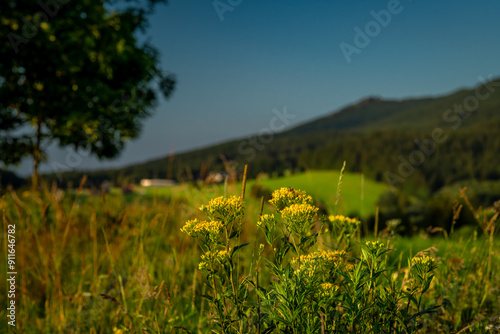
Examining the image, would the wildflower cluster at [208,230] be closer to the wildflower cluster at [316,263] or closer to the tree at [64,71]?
the wildflower cluster at [316,263]

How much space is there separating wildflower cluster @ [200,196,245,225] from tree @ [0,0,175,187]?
1455cm

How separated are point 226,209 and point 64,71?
16488mm

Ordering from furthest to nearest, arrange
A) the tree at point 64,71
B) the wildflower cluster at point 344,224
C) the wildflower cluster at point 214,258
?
1. the tree at point 64,71
2. the wildflower cluster at point 344,224
3. the wildflower cluster at point 214,258

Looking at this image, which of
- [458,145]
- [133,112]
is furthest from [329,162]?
[133,112]

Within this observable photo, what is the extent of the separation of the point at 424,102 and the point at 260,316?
184 metres

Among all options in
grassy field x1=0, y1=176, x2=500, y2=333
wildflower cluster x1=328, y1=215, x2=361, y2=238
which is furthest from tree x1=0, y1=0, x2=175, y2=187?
wildflower cluster x1=328, y1=215, x2=361, y2=238

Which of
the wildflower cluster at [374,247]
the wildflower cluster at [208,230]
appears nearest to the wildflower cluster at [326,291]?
the wildflower cluster at [374,247]

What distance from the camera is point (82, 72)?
52.5ft

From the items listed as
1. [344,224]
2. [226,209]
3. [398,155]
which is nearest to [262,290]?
[226,209]

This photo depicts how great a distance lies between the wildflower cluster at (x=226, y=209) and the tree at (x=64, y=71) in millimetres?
14548

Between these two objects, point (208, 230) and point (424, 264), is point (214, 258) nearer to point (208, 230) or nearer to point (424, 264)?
point (208, 230)

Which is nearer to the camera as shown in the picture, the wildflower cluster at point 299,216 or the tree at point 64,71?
the wildflower cluster at point 299,216

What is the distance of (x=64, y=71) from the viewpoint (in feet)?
50.1

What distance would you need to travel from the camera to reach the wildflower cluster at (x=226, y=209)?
1351 mm
